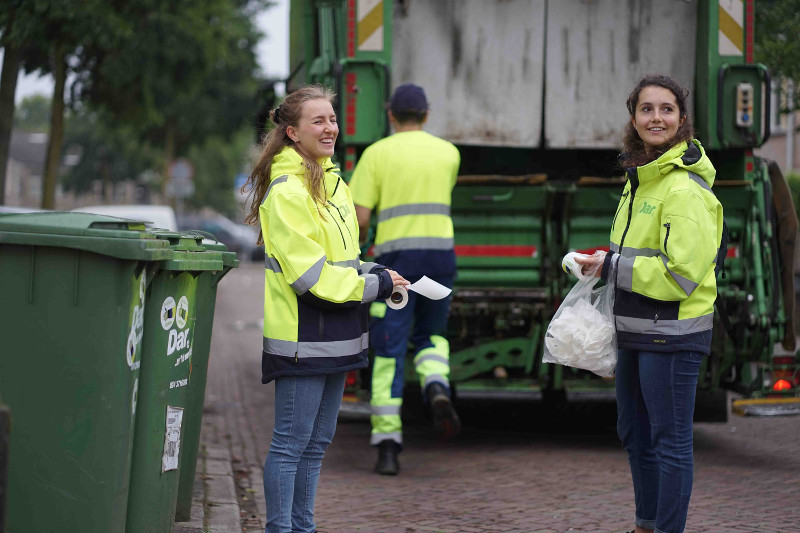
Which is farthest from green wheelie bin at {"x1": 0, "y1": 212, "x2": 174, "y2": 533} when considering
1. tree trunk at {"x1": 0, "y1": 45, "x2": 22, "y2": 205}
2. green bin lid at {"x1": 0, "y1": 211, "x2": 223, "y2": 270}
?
tree trunk at {"x1": 0, "y1": 45, "x2": 22, "y2": 205}

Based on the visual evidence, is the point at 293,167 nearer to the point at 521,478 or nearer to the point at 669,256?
the point at 669,256

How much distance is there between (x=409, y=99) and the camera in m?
6.16

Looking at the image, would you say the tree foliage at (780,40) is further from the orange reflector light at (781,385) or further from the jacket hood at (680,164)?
the jacket hood at (680,164)

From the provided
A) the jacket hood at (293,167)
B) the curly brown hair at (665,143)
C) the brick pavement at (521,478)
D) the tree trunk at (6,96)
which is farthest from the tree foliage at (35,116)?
the curly brown hair at (665,143)

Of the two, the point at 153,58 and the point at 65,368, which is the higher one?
the point at 153,58

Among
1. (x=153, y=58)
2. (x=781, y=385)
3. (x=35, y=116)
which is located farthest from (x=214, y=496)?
(x=35, y=116)

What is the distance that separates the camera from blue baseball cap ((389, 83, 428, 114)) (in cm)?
616

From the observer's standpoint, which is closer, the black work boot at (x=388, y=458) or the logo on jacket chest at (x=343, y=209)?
the logo on jacket chest at (x=343, y=209)

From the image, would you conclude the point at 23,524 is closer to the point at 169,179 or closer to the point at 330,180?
the point at 330,180

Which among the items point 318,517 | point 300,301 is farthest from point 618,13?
point 300,301

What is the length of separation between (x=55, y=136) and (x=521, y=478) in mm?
10246

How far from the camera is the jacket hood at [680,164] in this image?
3.99m

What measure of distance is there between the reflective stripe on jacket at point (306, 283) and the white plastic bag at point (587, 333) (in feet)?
2.40

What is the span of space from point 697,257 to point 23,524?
2.25 m
